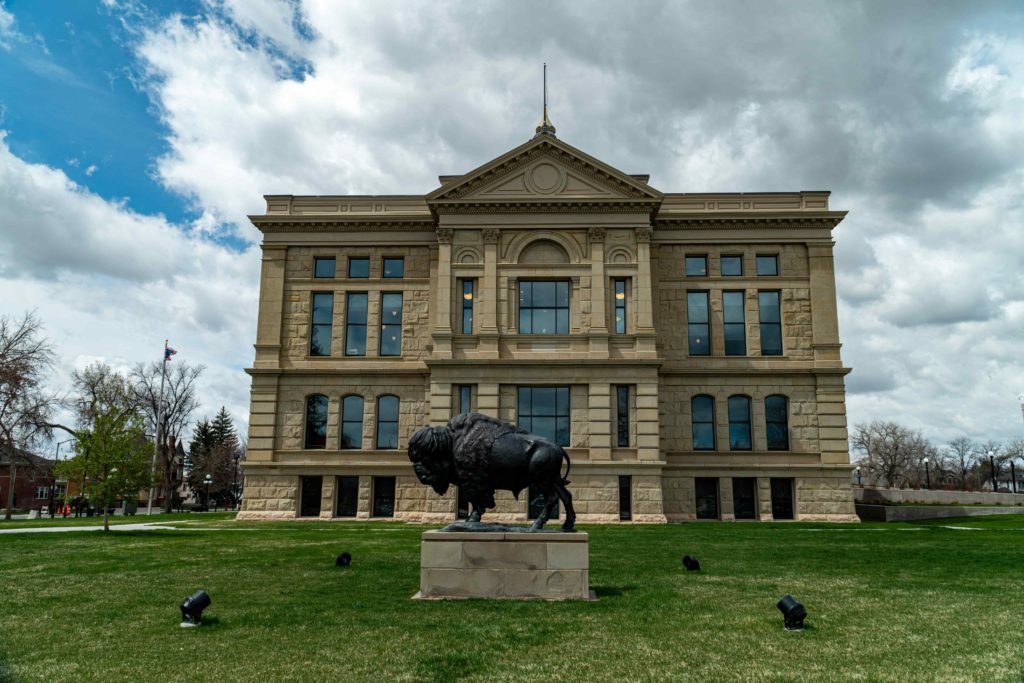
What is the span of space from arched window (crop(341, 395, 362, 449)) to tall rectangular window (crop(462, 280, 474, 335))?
7.20 metres

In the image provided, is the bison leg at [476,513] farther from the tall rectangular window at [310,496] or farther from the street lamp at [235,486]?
the street lamp at [235,486]

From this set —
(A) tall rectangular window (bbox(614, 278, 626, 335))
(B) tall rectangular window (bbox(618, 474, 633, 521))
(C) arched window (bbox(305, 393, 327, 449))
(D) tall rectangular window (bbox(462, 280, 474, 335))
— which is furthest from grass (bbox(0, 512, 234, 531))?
(A) tall rectangular window (bbox(614, 278, 626, 335))

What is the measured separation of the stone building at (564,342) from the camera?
1449 inches

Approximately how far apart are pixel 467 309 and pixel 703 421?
45.2 feet

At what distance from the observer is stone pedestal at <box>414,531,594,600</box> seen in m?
13.1

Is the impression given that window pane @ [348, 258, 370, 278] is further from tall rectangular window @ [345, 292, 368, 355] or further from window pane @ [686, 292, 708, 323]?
window pane @ [686, 292, 708, 323]

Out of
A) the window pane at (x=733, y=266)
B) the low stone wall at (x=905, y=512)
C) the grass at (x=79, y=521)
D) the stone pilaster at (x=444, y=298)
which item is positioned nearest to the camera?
the stone pilaster at (x=444, y=298)

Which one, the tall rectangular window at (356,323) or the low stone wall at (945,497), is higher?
the tall rectangular window at (356,323)

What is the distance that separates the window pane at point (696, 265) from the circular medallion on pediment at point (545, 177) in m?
8.45

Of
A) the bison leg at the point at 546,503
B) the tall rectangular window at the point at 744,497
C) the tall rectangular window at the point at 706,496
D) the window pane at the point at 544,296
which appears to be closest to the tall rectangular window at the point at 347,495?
the window pane at the point at 544,296

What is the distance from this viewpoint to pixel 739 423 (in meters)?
39.3

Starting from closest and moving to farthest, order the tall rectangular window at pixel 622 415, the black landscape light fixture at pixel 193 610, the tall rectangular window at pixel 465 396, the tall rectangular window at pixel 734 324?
1. the black landscape light fixture at pixel 193 610
2. the tall rectangular window at pixel 622 415
3. the tall rectangular window at pixel 465 396
4. the tall rectangular window at pixel 734 324

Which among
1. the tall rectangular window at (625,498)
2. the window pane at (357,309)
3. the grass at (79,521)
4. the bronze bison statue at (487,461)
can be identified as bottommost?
the grass at (79,521)

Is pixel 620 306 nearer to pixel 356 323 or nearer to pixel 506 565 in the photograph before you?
pixel 356 323
